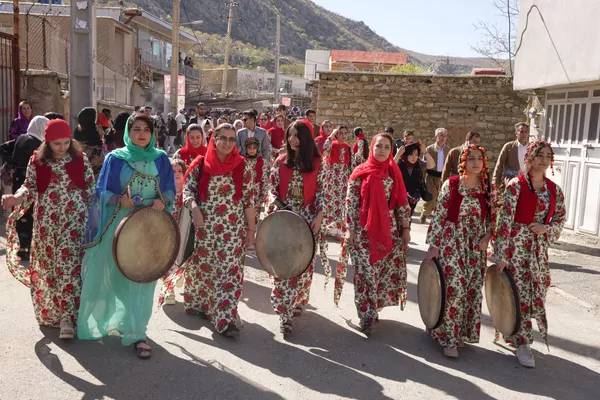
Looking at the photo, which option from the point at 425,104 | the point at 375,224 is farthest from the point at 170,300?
the point at 425,104

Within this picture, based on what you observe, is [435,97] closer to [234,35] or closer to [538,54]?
[538,54]

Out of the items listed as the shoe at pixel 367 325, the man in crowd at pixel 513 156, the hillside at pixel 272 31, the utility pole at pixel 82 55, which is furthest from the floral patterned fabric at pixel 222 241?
the hillside at pixel 272 31

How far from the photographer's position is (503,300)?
15.2 ft

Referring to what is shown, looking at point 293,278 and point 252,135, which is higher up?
point 252,135

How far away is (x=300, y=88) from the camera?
6588cm

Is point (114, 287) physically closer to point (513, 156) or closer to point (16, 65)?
point (513, 156)

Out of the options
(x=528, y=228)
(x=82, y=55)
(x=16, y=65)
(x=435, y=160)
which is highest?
(x=82, y=55)

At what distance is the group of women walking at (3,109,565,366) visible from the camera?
14.6 feet

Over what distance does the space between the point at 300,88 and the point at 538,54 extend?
184 feet

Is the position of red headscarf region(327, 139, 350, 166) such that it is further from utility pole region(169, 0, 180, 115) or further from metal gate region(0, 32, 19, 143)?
utility pole region(169, 0, 180, 115)

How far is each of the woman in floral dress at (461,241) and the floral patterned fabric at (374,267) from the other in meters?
0.44

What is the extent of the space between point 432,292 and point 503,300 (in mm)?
529

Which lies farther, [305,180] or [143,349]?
[305,180]

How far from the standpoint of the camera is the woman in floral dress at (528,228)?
4539 mm
